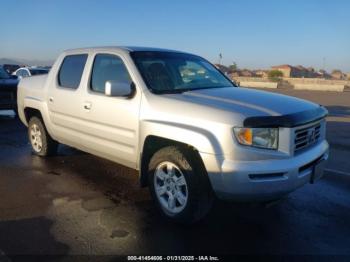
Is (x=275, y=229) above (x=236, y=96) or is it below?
below

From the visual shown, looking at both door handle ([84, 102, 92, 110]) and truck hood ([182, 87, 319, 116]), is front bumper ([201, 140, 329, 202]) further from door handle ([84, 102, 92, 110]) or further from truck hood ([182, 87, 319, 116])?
door handle ([84, 102, 92, 110])

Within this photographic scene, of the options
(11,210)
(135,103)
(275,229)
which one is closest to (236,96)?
(135,103)

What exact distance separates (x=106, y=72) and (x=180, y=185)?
6.24 feet

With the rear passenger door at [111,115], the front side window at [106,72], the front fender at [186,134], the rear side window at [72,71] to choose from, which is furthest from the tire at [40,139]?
the front fender at [186,134]

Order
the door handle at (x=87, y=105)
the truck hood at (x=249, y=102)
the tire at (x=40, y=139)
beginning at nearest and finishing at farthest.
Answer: the truck hood at (x=249, y=102)
the door handle at (x=87, y=105)
the tire at (x=40, y=139)

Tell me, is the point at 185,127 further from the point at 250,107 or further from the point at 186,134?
the point at 250,107

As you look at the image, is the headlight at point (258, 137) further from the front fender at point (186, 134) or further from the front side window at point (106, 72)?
the front side window at point (106, 72)

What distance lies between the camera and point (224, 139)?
12.0ft

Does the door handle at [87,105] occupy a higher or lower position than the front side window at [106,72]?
lower

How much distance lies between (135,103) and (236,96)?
3.68 feet

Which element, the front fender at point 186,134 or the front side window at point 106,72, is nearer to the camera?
the front fender at point 186,134

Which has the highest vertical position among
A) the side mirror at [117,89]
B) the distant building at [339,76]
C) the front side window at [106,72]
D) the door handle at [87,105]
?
the front side window at [106,72]

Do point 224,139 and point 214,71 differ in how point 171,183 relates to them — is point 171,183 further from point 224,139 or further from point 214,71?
point 214,71

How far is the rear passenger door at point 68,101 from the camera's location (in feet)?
18.0
